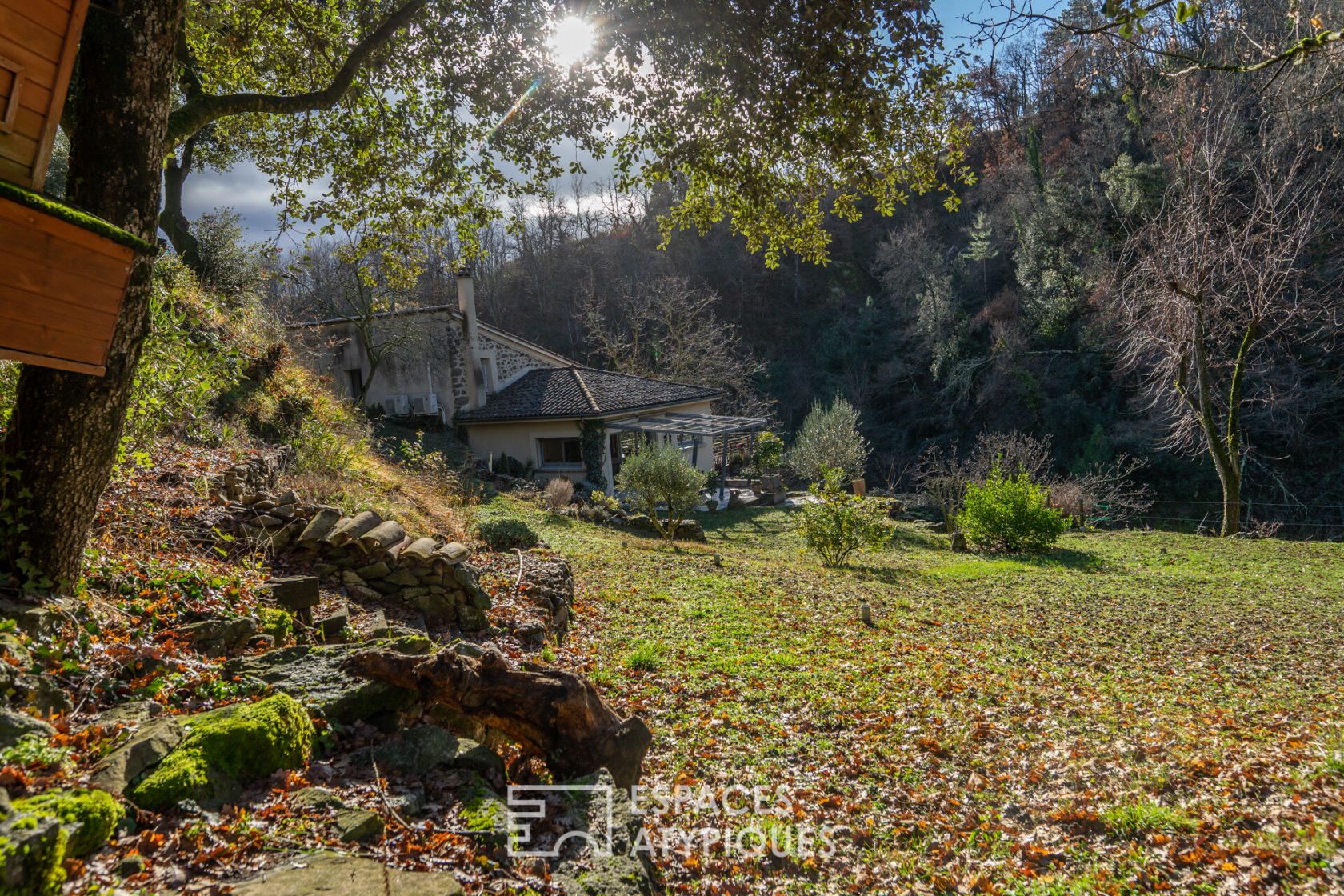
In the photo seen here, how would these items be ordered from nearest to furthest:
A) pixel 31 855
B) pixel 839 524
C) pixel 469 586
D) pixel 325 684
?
pixel 31 855 < pixel 325 684 < pixel 469 586 < pixel 839 524

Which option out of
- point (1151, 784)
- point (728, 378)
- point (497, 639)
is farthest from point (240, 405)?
point (728, 378)

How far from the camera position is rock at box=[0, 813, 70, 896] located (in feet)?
5.48

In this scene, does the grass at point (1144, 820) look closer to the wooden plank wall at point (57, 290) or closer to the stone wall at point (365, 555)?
the stone wall at point (365, 555)

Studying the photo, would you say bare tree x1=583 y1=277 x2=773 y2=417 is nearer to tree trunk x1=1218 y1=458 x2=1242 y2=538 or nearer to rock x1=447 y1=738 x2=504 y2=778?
tree trunk x1=1218 y1=458 x2=1242 y2=538

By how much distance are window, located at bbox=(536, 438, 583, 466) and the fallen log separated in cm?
1809

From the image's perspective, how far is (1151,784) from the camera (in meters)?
3.91

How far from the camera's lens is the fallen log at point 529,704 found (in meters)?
3.30

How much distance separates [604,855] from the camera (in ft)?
8.87

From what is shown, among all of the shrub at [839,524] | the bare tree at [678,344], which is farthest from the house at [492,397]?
the shrub at [839,524]

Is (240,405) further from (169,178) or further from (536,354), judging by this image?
(536,354)

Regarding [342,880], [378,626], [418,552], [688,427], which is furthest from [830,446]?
[342,880]

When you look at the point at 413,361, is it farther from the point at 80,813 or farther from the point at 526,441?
the point at 80,813

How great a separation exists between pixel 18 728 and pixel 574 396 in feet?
64.4

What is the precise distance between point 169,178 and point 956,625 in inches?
687
